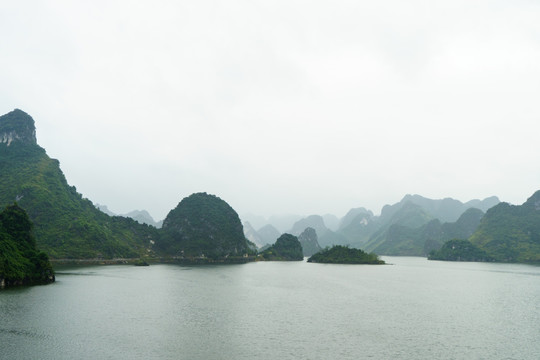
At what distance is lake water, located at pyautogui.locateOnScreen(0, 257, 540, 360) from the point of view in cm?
3572

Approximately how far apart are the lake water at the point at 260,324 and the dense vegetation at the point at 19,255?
5924 millimetres

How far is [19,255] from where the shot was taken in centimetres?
8031

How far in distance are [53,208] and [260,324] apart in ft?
464

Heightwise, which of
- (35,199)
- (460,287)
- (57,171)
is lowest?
(460,287)

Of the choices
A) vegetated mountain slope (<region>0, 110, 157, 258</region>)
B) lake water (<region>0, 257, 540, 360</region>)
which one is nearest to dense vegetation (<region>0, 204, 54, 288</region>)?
lake water (<region>0, 257, 540, 360</region>)

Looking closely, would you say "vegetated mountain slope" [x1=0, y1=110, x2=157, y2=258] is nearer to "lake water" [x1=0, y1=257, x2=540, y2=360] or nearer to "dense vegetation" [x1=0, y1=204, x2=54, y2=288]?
"dense vegetation" [x1=0, y1=204, x2=54, y2=288]

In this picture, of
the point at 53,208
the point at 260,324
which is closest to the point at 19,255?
the point at 260,324

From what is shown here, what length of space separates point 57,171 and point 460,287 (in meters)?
198

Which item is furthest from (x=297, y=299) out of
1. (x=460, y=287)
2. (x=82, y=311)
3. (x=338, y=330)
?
(x=460, y=287)

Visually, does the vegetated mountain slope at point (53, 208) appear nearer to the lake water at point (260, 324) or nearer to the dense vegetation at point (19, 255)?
the dense vegetation at point (19, 255)

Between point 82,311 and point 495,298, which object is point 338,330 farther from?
point 495,298

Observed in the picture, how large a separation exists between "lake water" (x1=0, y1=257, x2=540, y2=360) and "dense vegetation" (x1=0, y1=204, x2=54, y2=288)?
5.92m

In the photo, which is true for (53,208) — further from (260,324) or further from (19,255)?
(260,324)

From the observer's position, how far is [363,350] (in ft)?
120
